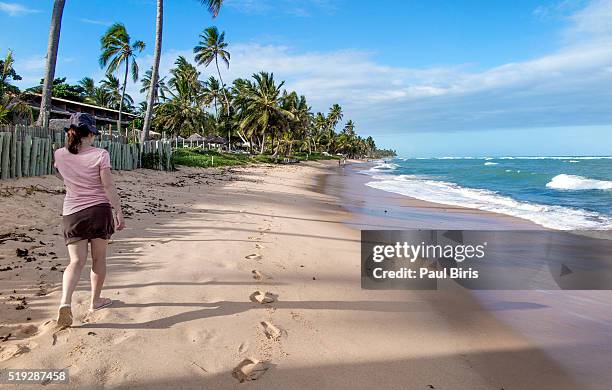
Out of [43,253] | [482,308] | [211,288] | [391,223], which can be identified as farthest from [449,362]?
[391,223]

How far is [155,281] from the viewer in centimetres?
448

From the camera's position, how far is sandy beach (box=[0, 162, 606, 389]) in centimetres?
290

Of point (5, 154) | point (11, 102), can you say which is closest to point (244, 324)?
point (5, 154)

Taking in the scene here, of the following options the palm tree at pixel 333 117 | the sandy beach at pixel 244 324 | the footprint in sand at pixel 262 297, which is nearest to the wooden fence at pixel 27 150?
the sandy beach at pixel 244 324

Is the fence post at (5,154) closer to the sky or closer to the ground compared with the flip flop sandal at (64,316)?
closer to the sky

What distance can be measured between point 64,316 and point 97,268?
0.46 meters

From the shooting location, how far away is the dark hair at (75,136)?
324 centimetres

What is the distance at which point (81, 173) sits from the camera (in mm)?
3283

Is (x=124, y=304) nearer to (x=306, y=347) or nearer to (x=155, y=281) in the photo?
(x=155, y=281)

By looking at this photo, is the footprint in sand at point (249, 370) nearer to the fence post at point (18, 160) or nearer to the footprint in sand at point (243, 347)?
the footprint in sand at point (243, 347)

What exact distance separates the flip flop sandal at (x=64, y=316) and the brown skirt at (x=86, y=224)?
500 millimetres

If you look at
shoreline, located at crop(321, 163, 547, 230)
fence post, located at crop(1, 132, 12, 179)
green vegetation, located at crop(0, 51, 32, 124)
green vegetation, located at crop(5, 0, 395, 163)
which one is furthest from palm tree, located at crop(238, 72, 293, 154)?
fence post, located at crop(1, 132, 12, 179)

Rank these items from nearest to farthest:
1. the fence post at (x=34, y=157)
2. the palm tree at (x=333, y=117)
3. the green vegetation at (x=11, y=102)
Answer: the fence post at (x=34, y=157), the green vegetation at (x=11, y=102), the palm tree at (x=333, y=117)

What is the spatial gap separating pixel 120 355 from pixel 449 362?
2.53 metres
